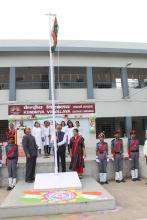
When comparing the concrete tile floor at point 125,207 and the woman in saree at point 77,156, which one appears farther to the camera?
the woman in saree at point 77,156

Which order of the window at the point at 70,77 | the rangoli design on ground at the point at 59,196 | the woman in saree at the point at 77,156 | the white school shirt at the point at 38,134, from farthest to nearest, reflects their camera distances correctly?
the window at the point at 70,77, the white school shirt at the point at 38,134, the woman in saree at the point at 77,156, the rangoli design on ground at the point at 59,196

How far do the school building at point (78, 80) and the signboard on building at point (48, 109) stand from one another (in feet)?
1.16

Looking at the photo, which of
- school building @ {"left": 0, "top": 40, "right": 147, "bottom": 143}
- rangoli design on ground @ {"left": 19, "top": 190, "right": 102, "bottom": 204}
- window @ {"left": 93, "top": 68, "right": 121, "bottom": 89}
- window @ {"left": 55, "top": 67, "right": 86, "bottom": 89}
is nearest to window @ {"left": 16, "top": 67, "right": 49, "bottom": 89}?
school building @ {"left": 0, "top": 40, "right": 147, "bottom": 143}

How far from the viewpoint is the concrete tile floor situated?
5824 millimetres

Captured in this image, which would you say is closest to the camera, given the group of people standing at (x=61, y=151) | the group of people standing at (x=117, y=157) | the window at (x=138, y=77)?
the group of people standing at (x=61, y=151)

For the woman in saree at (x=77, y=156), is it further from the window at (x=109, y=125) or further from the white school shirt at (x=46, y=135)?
the window at (x=109, y=125)

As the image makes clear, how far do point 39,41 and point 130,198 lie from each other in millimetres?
12574

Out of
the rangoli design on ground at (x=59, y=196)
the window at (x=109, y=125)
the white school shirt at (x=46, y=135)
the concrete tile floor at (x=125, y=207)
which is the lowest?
the concrete tile floor at (x=125, y=207)

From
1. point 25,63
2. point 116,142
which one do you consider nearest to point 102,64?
point 25,63

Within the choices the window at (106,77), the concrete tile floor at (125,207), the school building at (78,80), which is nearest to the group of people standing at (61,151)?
the concrete tile floor at (125,207)

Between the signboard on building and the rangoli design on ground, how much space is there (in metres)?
9.31

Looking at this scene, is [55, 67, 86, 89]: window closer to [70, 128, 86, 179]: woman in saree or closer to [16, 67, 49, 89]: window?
[16, 67, 49, 89]: window

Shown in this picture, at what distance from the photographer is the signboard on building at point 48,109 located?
53.1ft

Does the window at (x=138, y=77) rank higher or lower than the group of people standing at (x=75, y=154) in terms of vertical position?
higher
